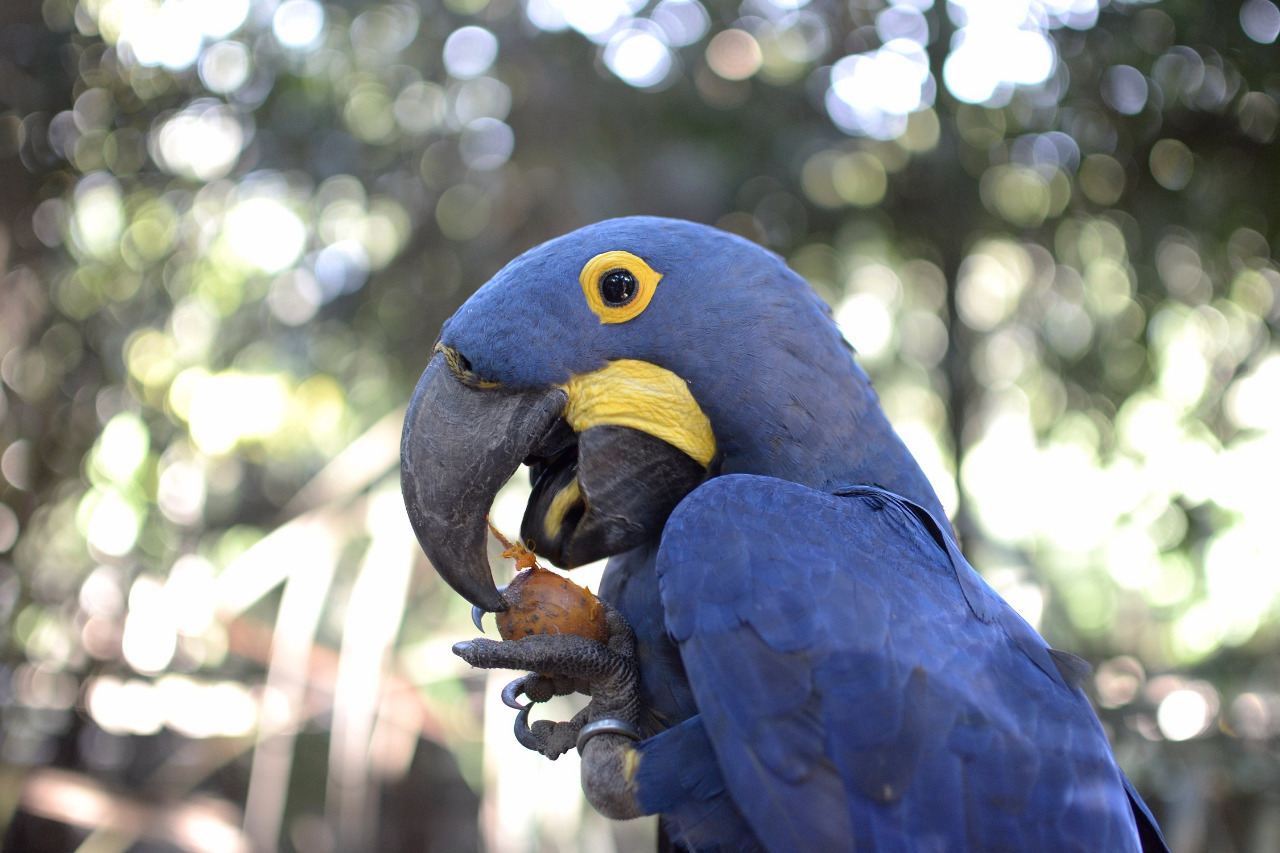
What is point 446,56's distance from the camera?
2742 millimetres

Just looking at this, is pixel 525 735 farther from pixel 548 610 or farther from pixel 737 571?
pixel 737 571

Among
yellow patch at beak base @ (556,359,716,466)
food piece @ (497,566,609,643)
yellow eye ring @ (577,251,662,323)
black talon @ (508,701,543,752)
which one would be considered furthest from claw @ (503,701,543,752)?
yellow eye ring @ (577,251,662,323)

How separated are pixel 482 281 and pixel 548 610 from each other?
197cm

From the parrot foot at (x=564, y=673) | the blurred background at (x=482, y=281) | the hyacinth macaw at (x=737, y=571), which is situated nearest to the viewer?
the hyacinth macaw at (x=737, y=571)

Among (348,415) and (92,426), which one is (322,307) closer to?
(348,415)

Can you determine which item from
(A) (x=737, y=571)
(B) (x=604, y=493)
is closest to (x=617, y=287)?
(B) (x=604, y=493)

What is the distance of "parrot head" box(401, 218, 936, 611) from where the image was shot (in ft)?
3.14

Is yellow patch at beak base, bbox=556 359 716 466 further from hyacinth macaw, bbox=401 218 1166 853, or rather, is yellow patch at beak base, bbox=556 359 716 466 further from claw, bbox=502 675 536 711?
claw, bbox=502 675 536 711

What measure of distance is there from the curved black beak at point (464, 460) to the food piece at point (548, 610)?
2 cm

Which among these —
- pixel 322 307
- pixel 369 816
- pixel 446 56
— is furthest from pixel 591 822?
pixel 446 56

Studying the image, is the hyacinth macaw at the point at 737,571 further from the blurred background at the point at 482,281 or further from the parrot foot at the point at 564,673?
the blurred background at the point at 482,281

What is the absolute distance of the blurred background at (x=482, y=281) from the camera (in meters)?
2.45

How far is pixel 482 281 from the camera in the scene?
277cm

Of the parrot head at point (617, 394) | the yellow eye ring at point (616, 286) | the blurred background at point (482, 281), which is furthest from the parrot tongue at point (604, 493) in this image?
the blurred background at point (482, 281)
